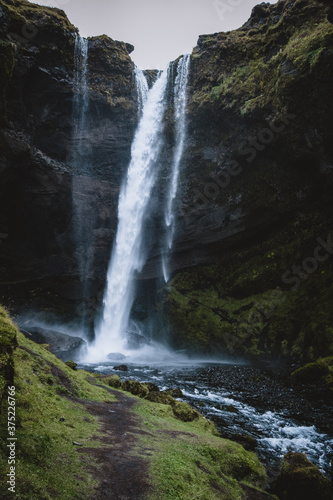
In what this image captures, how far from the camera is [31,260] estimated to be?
85.5 feet

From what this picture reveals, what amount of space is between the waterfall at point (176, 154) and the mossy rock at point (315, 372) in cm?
1460

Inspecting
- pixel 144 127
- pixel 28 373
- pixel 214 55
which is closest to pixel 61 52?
pixel 144 127

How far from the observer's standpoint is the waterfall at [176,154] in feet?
89.3

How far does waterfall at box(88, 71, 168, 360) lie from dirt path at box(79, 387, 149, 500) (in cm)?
2072

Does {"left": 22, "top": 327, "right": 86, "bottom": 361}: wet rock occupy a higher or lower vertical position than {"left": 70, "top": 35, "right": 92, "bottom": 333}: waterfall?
lower

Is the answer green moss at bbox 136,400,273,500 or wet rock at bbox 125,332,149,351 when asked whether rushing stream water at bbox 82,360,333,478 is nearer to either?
green moss at bbox 136,400,273,500

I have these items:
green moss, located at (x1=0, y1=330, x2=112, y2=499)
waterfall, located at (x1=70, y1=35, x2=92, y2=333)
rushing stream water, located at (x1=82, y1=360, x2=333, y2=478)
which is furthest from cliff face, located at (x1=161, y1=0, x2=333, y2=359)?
green moss, located at (x1=0, y1=330, x2=112, y2=499)

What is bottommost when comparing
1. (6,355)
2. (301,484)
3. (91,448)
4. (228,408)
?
(228,408)

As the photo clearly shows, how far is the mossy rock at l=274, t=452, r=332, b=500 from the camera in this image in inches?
195

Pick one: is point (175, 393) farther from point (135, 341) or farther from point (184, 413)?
point (135, 341)

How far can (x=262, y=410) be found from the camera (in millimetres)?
10445

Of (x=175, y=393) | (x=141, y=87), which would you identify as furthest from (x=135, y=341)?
(x=141, y=87)

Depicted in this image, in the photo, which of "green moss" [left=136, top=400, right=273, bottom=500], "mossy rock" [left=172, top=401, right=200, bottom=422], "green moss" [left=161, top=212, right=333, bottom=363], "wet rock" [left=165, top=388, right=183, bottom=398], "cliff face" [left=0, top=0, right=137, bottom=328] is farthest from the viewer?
"cliff face" [left=0, top=0, right=137, bottom=328]

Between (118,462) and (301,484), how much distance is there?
10.7 feet
